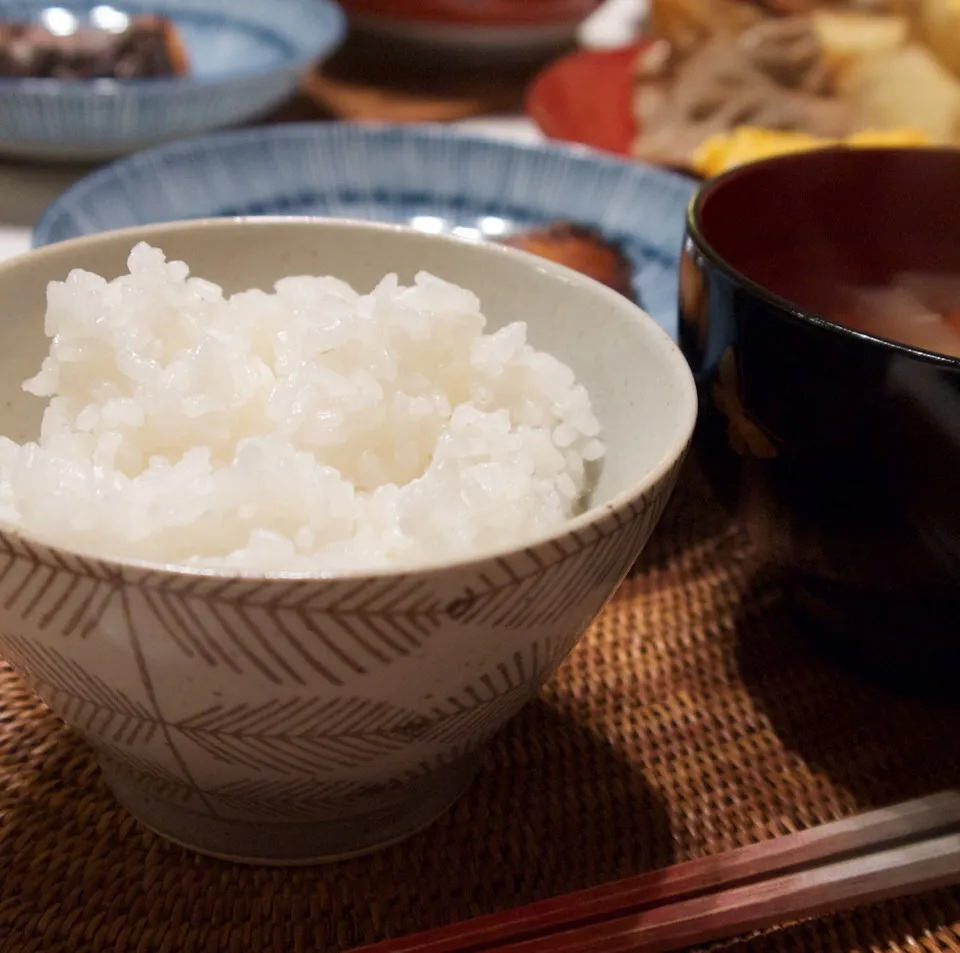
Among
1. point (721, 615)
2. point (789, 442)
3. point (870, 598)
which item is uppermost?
point (789, 442)

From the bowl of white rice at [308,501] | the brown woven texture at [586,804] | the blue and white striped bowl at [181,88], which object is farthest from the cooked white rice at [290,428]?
the blue and white striped bowl at [181,88]

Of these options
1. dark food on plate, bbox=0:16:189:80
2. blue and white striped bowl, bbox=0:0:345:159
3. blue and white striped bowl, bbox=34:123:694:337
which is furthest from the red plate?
dark food on plate, bbox=0:16:189:80

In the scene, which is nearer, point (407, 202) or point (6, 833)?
point (6, 833)

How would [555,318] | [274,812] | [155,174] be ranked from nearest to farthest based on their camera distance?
[274,812] < [555,318] < [155,174]

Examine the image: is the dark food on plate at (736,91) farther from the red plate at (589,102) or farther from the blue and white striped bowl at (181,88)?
the blue and white striped bowl at (181,88)

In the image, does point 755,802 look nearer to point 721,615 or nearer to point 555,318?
point 721,615

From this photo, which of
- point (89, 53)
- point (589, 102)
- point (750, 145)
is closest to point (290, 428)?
point (750, 145)

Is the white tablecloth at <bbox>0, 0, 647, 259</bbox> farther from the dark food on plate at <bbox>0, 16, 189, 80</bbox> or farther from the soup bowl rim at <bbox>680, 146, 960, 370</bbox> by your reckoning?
the soup bowl rim at <bbox>680, 146, 960, 370</bbox>

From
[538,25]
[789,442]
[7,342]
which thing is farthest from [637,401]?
[538,25]

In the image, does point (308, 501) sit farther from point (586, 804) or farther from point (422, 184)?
point (422, 184)
